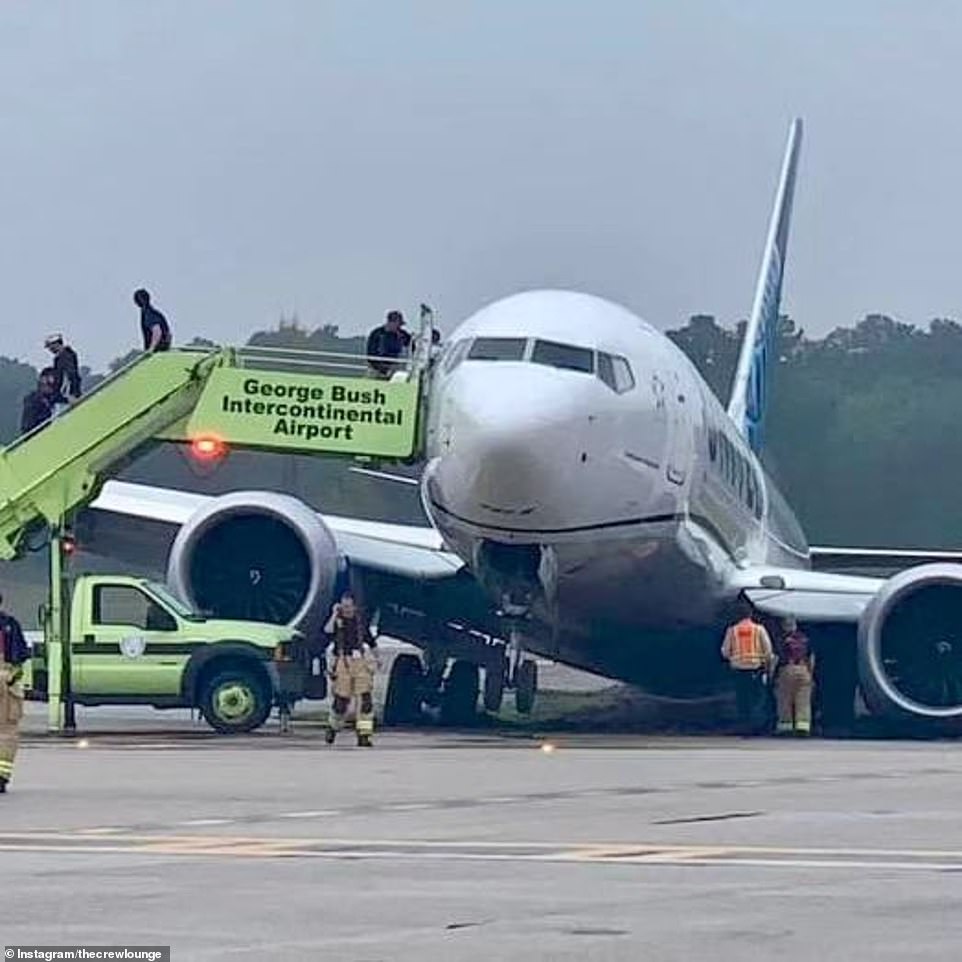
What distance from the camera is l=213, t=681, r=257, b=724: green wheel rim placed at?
31.0 meters

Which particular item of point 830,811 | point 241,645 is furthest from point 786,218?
point 830,811

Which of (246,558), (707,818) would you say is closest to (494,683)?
(246,558)

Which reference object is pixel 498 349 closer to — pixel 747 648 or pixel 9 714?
pixel 747 648

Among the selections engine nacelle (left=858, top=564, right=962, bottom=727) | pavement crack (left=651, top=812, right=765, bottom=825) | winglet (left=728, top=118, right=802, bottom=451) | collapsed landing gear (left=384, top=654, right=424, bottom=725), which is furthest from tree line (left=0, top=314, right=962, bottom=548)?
pavement crack (left=651, top=812, right=765, bottom=825)

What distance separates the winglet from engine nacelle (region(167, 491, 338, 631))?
462 inches

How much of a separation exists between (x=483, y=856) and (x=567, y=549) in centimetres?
1404

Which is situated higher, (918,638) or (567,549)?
(567,549)

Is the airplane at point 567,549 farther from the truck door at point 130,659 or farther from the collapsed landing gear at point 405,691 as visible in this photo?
the truck door at point 130,659

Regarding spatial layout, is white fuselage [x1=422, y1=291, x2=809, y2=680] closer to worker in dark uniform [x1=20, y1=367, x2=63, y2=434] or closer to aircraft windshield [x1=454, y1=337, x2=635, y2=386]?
aircraft windshield [x1=454, y1=337, x2=635, y2=386]

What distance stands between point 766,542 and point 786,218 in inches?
572

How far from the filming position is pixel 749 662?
32219mm

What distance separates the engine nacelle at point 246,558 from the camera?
32406 millimetres

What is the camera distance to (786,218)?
5103cm

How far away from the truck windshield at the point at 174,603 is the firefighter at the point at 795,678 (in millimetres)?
6248
